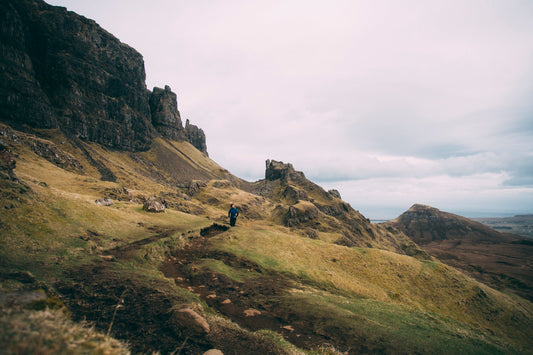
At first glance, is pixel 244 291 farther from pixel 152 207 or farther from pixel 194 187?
pixel 194 187

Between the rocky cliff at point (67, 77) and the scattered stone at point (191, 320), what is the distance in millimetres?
137261

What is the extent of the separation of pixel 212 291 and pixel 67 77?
184531 mm

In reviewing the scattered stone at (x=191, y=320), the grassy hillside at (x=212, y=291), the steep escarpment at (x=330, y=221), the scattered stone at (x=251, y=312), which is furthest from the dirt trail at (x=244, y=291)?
the steep escarpment at (x=330, y=221)

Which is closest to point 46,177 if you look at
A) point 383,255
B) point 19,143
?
point 19,143

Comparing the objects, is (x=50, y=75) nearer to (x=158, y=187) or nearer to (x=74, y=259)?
(x=158, y=187)

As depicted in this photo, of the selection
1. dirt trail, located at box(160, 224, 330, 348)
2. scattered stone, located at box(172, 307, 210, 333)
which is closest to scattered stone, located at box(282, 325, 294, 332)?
dirt trail, located at box(160, 224, 330, 348)

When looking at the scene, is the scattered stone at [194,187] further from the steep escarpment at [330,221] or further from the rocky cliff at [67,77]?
the rocky cliff at [67,77]

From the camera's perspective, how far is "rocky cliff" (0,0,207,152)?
10450 cm

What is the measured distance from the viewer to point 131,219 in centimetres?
3120

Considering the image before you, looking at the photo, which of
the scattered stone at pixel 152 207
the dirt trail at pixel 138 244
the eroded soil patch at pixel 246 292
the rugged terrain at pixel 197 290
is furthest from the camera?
the scattered stone at pixel 152 207

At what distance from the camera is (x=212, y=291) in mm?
19422

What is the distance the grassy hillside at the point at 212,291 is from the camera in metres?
10.9

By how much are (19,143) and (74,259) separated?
88.2 m

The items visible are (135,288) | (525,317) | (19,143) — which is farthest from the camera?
(19,143)
